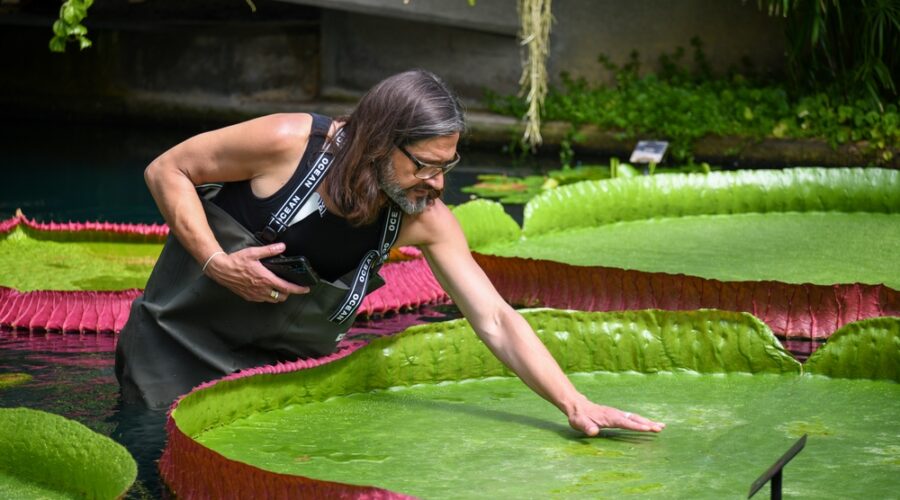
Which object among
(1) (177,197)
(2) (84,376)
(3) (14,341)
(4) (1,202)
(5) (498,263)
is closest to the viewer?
(1) (177,197)

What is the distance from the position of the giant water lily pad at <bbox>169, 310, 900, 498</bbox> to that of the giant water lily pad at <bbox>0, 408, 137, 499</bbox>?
5.8 inches

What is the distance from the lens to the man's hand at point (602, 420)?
2498 millimetres

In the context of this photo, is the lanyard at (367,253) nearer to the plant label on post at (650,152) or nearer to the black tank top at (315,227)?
the black tank top at (315,227)

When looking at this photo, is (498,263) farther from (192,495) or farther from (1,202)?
(1,202)

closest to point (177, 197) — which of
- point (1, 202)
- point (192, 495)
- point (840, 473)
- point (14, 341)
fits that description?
point (192, 495)

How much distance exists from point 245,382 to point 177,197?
1.51 ft

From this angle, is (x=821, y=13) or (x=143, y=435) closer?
(x=143, y=435)

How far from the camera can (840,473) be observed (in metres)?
2.28

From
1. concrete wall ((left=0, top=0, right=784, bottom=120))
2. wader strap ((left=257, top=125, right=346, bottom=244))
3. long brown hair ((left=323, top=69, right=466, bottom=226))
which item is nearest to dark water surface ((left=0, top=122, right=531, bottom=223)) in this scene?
concrete wall ((left=0, top=0, right=784, bottom=120))

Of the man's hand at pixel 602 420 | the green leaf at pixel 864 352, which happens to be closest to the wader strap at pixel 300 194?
the man's hand at pixel 602 420

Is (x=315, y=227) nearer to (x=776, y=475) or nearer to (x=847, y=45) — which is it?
(x=776, y=475)

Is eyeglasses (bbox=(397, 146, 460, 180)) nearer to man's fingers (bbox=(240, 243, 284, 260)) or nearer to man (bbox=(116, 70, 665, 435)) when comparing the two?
man (bbox=(116, 70, 665, 435))

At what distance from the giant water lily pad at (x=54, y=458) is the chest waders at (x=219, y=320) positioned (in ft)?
1.84

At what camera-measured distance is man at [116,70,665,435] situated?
2539 mm
